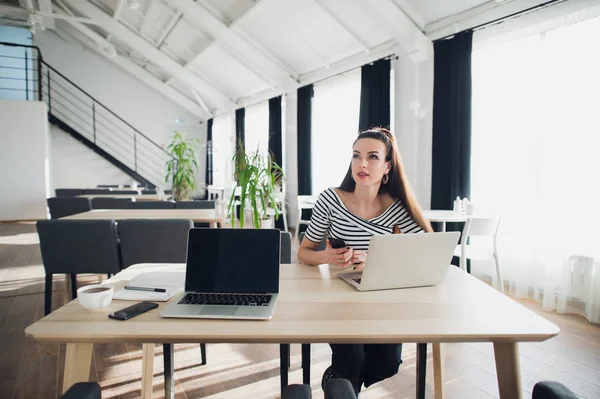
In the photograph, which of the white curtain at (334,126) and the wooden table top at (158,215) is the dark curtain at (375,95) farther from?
the wooden table top at (158,215)

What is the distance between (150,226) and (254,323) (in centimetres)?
186

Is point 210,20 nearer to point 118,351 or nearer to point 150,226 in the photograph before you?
point 150,226

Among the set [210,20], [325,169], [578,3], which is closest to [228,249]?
[578,3]

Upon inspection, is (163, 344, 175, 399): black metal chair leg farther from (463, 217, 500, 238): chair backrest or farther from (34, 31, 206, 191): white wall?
(34, 31, 206, 191): white wall

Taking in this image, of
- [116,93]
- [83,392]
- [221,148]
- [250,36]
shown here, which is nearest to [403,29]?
[250,36]

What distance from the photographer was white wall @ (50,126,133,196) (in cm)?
955

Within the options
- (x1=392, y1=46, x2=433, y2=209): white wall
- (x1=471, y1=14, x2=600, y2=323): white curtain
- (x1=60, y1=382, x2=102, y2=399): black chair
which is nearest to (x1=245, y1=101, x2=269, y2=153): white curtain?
(x1=392, y1=46, x2=433, y2=209): white wall

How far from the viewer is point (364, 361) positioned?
5.37ft

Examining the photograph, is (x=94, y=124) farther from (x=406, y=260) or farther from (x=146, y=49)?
(x=406, y=260)

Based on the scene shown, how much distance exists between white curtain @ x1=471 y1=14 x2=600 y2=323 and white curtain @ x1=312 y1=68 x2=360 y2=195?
222 centimetres

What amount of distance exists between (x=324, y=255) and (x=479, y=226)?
209 cm

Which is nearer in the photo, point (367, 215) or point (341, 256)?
point (341, 256)

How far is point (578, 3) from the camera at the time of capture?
10.4ft

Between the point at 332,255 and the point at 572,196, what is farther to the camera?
the point at 572,196
